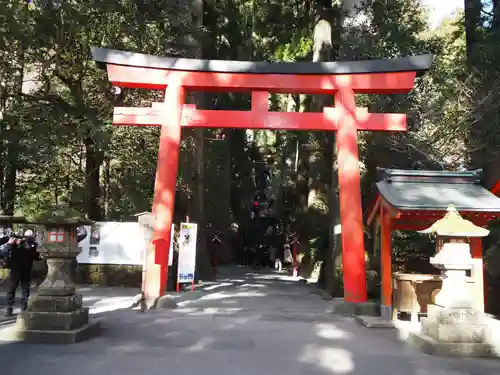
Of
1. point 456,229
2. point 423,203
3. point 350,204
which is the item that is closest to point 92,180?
point 350,204

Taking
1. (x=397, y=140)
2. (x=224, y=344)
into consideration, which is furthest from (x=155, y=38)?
(x=224, y=344)

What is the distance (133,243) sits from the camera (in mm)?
12812

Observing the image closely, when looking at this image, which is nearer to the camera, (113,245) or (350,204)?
(350,204)

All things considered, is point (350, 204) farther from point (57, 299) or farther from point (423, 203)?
point (57, 299)

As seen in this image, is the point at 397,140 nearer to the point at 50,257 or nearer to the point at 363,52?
the point at 363,52

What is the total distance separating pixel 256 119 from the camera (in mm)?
10188

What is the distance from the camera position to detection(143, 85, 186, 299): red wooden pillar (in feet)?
31.5

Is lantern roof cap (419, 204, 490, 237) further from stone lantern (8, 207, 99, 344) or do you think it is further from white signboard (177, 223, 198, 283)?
white signboard (177, 223, 198, 283)

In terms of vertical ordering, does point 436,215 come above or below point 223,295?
above

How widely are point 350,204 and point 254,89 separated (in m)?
3.33

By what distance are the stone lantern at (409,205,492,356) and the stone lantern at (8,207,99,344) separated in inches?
200

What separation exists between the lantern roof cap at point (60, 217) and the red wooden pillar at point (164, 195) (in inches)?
99.3

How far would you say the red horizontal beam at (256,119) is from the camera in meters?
10.1

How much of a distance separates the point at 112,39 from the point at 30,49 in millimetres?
2243
